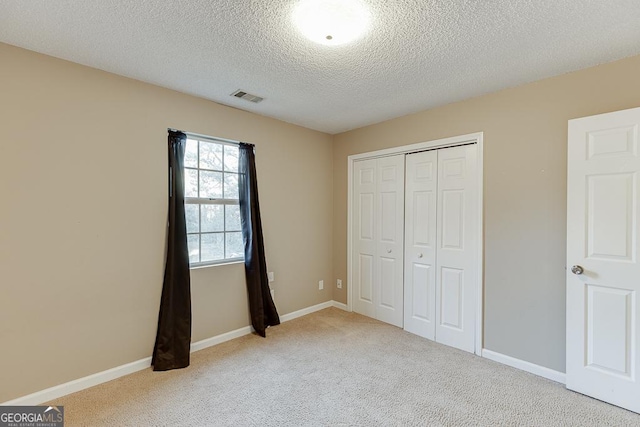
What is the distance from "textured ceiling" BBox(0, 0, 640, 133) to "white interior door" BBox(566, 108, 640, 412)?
0.63 metres

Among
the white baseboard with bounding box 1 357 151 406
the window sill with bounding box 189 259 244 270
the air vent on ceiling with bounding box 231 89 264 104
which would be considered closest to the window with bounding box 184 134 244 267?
the window sill with bounding box 189 259 244 270

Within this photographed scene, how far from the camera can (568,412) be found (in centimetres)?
191

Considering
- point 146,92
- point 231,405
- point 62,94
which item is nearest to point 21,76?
point 62,94

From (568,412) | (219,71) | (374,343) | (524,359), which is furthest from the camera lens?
(374,343)

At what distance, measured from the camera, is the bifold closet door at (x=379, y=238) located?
3.40 meters

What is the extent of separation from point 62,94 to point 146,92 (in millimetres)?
571

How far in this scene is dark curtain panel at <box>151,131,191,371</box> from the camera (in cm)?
249

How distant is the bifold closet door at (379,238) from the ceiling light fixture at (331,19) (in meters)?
1.86

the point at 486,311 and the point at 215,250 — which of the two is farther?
the point at 215,250

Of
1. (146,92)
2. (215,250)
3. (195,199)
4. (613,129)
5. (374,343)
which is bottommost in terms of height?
(374,343)

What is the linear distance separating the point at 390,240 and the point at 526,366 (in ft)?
5.56

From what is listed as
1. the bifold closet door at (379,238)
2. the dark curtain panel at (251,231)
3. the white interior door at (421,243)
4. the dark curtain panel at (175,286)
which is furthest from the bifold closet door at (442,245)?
the dark curtain panel at (175,286)

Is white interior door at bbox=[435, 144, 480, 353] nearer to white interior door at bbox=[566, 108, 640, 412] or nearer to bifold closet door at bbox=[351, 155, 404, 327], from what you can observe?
bifold closet door at bbox=[351, 155, 404, 327]

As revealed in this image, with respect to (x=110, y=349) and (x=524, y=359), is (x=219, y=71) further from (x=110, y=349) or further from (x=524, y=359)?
(x=524, y=359)
